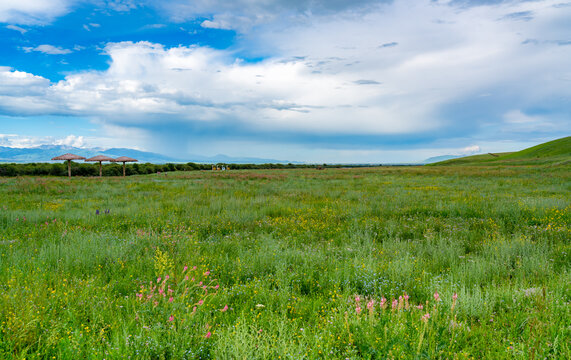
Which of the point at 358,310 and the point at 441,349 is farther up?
the point at 358,310

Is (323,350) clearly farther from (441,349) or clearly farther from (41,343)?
(41,343)

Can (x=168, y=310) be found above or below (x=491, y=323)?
above

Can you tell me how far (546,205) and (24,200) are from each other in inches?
881

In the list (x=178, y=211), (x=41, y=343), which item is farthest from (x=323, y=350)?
(x=178, y=211)

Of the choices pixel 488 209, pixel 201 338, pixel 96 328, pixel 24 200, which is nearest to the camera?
pixel 201 338

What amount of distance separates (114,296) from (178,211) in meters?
7.35

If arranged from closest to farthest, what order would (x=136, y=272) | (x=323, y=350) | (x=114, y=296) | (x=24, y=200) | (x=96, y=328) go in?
1. (x=323, y=350)
2. (x=96, y=328)
3. (x=114, y=296)
4. (x=136, y=272)
5. (x=24, y=200)

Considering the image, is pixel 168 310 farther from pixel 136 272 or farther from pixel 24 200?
pixel 24 200

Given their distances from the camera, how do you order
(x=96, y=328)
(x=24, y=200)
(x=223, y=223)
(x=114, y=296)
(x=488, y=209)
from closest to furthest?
(x=96, y=328), (x=114, y=296), (x=223, y=223), (x=488, y=209), (x=24, y=200)

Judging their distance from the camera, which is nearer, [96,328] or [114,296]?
[96,328]

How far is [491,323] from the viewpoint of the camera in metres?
3.15

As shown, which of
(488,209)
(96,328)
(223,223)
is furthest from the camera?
(488,209)

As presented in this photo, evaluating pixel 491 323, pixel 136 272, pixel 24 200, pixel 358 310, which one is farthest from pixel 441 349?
pixel 24 200

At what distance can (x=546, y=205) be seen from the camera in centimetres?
1033
